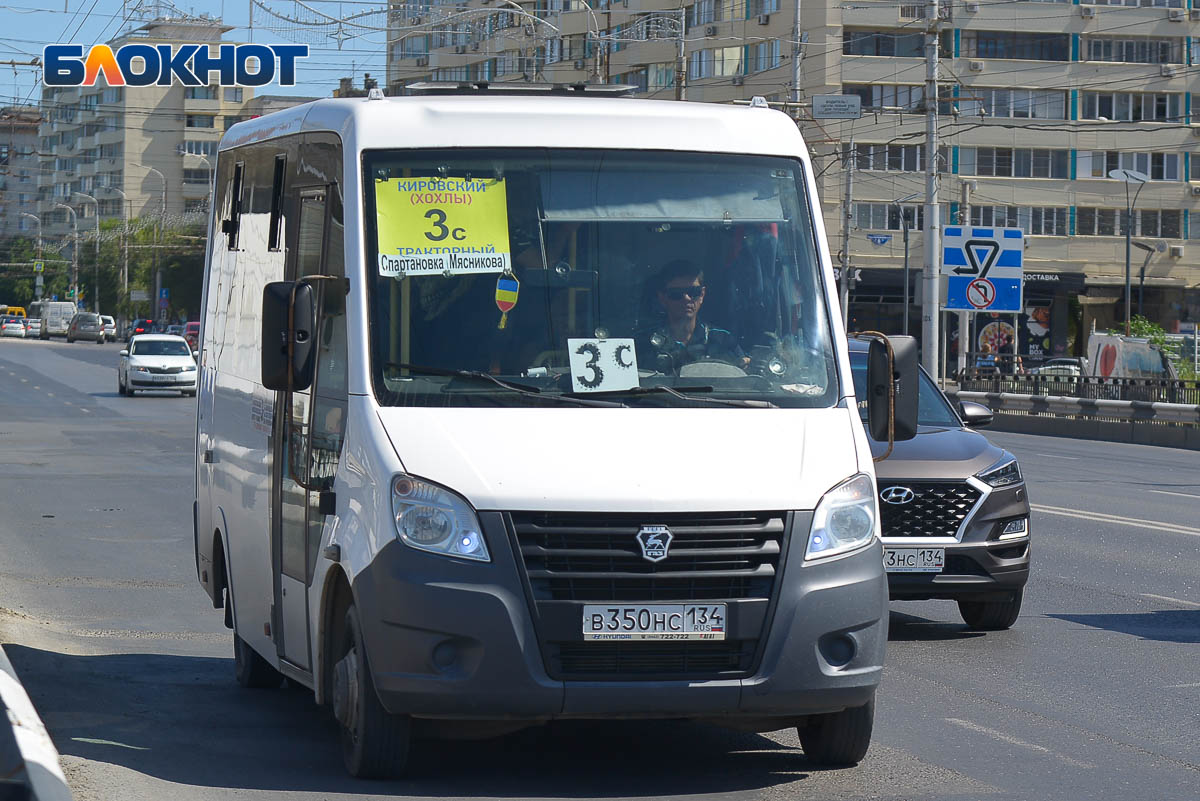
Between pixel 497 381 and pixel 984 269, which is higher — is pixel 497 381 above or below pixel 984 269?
below

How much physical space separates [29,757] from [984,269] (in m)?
32.0

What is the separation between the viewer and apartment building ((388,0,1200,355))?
7912cm

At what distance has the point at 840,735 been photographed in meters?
6.55

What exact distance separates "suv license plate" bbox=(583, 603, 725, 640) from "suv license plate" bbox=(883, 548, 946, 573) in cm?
426

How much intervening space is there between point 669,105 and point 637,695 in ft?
7.63

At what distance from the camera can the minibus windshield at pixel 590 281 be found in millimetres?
6398

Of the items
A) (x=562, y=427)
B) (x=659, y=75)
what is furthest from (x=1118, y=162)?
(x=562, y=427)

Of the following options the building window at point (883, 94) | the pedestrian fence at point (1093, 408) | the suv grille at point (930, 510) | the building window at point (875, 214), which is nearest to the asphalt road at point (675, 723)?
the suv grille at point (930, 510)

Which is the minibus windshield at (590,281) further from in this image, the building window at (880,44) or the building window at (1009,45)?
the building window at (1009,45)

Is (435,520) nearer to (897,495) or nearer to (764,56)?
(897,495)

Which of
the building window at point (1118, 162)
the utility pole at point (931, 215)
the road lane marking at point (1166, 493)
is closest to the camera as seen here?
the road lane marking at point (1166, 493)

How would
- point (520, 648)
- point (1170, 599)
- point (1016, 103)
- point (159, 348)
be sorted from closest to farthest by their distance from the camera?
point (520, 648)
point (1170, 599)
point (159, 348)
point (1016, 103)

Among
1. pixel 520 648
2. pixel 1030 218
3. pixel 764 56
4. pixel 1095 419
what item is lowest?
pixel 1095 419

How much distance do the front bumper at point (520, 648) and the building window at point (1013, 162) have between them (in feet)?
251
